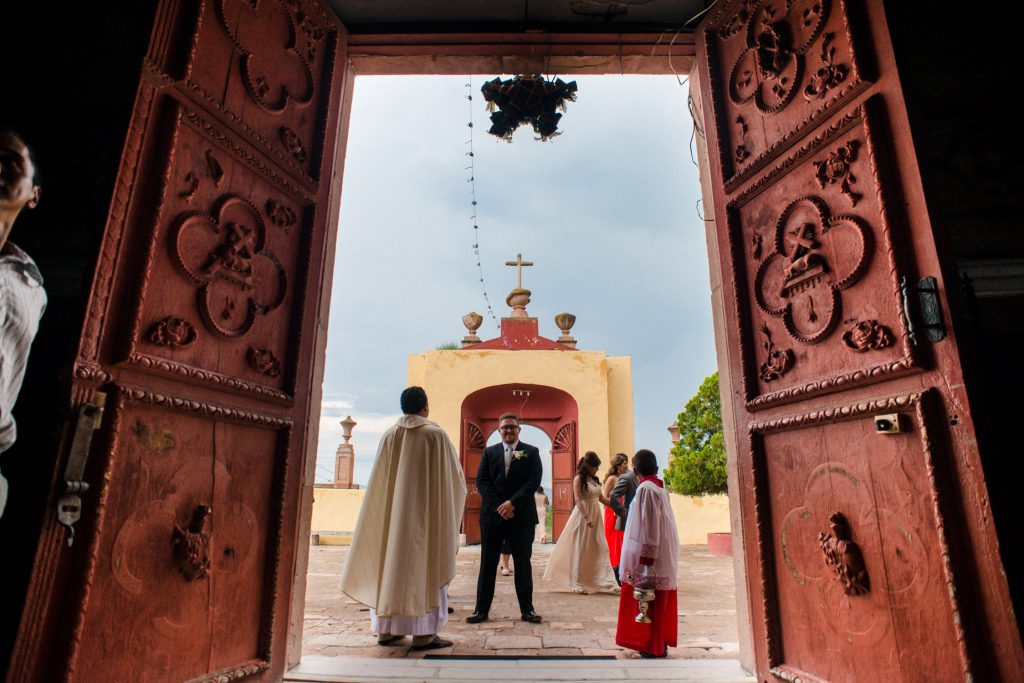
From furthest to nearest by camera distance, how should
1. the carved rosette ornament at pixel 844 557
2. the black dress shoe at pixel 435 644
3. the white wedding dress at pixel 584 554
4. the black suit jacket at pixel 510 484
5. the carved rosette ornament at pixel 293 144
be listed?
1. the white wedding dress at pixel 584 554
2. the black suit jacket at pixel 510 484
3. the black dress shoe at pixel 435 644
4. the carved rosette ornament at pixel 293 144
5. the carved rosette ornament at pixel 844 557

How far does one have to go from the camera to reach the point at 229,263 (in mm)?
2375

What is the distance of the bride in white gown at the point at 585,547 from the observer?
623 centimetres

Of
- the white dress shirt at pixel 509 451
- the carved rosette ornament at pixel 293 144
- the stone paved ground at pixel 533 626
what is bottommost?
the stone paved ground at pixel 533 626

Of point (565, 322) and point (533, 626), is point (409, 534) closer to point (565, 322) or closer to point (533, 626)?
point (533, 626)

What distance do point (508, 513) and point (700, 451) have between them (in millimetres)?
8595

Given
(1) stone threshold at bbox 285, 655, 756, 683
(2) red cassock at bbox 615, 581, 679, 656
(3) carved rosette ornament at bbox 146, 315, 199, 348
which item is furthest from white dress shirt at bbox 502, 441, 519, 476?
(3) carved rosette ornament at bbox 146, 315, 199, 348

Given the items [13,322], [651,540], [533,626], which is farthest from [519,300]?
[13,322]

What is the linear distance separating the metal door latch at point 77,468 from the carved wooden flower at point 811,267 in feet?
8.85

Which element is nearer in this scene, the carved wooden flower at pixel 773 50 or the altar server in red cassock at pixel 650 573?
the carved wooden flower at pixel 773 50

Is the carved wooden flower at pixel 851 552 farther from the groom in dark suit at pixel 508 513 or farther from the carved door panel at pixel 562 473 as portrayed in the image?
the carved door panel at pixel 562 473

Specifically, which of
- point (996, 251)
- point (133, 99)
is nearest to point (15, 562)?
point (133, 99)

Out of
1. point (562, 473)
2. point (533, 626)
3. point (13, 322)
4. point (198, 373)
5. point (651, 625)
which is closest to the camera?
point (13, 322)

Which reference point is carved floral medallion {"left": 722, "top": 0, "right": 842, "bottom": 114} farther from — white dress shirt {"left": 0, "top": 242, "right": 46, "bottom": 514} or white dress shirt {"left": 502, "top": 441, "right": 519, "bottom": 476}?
white dress shirt {"left": 502, "top": 441, "right": 519, "bottom": 476}

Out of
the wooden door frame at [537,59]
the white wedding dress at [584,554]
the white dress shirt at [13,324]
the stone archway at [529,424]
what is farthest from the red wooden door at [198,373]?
the stone archway at [529,424]
